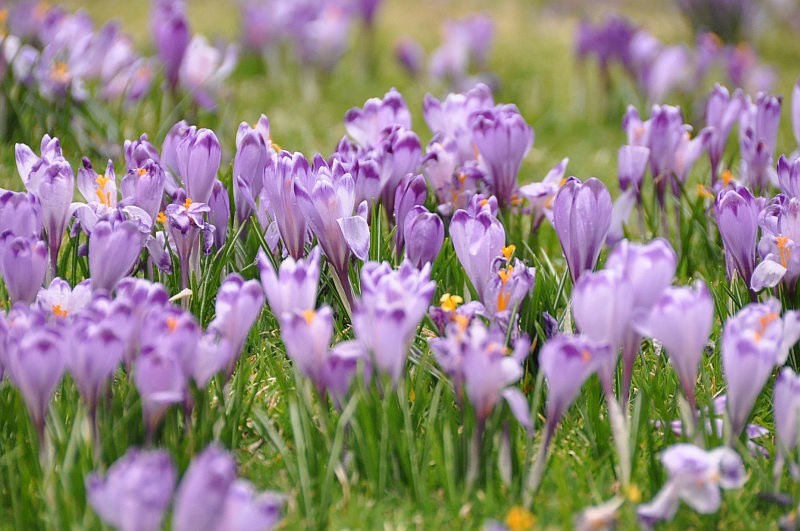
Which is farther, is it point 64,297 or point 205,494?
point 64,297

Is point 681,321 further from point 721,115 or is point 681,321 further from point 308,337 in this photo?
point 721,115

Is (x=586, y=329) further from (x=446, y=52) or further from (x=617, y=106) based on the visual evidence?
(x=446, y=52)

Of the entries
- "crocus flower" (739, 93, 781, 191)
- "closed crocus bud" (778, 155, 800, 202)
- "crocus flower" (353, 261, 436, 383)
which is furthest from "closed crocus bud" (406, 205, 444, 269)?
"crocus flower" (739, 93, 781, 191)

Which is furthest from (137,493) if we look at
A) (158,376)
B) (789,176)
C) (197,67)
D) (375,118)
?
(197,67)

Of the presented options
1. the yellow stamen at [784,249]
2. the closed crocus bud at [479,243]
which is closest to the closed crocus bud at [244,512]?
the closed crocus bud at [479,243]

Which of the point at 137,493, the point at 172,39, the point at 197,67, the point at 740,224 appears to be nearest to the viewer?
the point at 137,493

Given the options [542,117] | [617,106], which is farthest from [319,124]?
[617,106]
